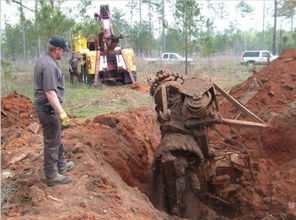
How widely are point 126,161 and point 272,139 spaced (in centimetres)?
272

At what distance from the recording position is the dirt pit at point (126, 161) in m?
4.56

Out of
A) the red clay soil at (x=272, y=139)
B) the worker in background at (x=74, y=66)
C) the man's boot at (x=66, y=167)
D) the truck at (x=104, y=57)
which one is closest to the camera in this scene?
the man's boot at (x=66, y=167)

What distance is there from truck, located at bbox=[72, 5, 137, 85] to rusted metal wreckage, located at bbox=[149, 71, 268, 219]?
1159 cm

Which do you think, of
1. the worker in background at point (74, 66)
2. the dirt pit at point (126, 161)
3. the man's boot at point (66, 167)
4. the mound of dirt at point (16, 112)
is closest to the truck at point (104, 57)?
the worker in background at point (74, 66)

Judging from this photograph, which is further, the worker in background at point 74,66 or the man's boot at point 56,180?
the worker in background at point 74,66

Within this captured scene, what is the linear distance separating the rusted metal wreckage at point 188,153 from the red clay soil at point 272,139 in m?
0.57

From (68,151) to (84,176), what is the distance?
0.95 metres

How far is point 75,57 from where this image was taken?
18.7 meters

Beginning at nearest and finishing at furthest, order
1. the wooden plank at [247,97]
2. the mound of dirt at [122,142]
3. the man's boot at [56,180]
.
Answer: the man's boot at [56,180] < the mound of dirt at [122,142] < the wooden plank at [247,97]

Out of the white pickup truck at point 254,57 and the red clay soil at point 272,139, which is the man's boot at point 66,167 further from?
the white pickup truck at point 254,57

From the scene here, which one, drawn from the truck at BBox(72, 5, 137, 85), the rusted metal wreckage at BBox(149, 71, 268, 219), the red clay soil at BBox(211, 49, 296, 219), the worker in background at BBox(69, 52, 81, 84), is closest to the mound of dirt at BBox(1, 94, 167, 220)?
the rusted metal wreckage at BBox(149, 71, 268, 219)

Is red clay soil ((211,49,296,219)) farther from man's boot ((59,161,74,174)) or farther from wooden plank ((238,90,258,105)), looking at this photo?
man's boot ((59,161,74,174))

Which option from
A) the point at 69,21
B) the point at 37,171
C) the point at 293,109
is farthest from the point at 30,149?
the point at 69,21

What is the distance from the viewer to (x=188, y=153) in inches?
222
